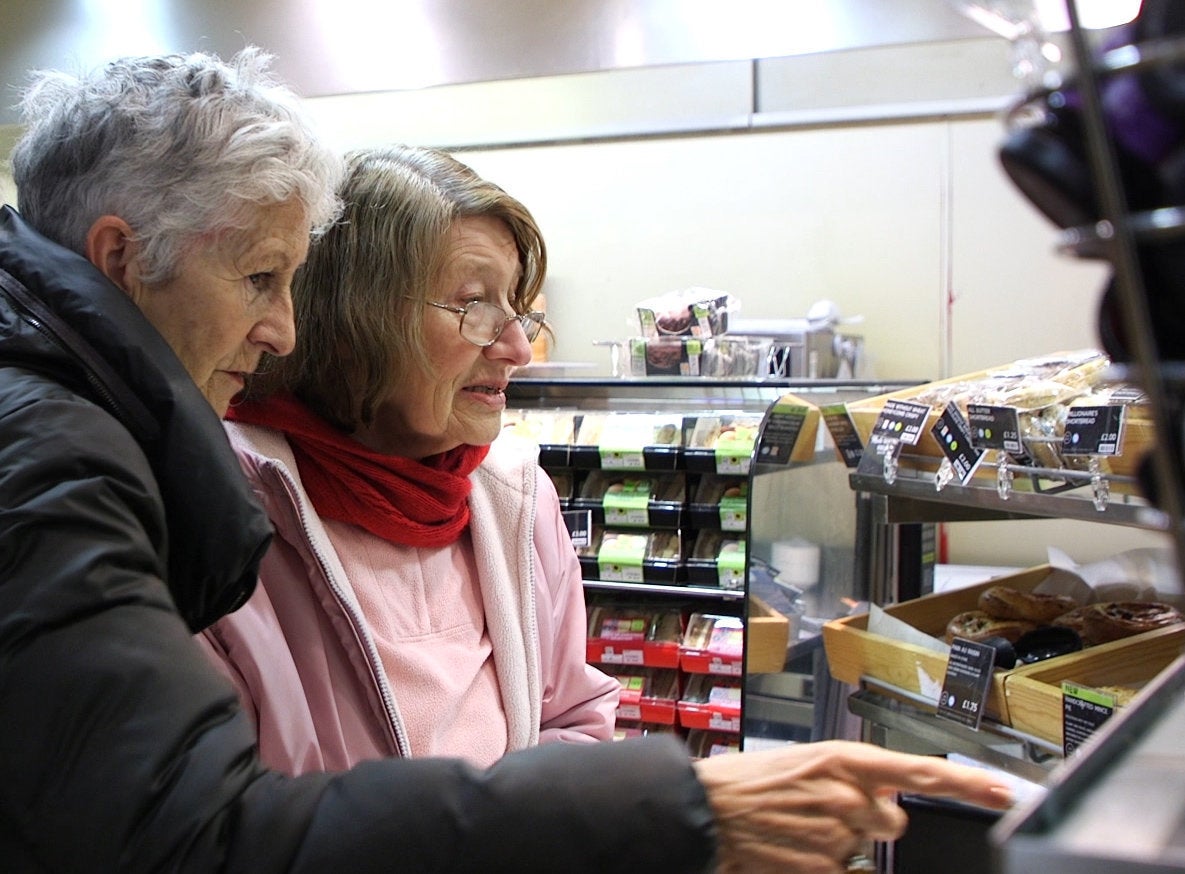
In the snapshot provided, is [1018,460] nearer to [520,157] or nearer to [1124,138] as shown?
[1124,138]

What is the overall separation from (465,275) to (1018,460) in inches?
41.3

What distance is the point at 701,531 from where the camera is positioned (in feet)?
10.5

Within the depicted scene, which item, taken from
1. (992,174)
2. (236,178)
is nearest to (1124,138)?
(236,178)

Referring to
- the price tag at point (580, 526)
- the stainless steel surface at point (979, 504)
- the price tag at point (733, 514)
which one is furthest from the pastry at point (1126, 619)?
the price tag at point (580, 526)

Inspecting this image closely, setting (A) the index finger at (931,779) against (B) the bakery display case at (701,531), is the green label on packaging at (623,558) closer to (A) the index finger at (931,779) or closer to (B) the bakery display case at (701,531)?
(B) the bakery display case at (701,531)

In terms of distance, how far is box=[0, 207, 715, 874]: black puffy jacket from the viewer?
74 cm

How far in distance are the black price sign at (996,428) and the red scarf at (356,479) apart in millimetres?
972

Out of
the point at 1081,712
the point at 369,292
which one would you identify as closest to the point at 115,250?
the point at 369,292

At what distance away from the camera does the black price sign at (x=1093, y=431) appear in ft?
5.19

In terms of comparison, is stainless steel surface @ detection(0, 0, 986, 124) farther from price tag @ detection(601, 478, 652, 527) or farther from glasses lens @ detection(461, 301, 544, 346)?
price tag @ detection(601, 478, 652, 527)

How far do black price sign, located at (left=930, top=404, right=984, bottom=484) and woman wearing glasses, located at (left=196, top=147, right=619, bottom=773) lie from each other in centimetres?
76

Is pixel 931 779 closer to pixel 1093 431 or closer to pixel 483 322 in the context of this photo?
pixel 1093 431

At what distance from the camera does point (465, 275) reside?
176 cm

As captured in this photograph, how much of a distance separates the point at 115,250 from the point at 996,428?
1442 mm
